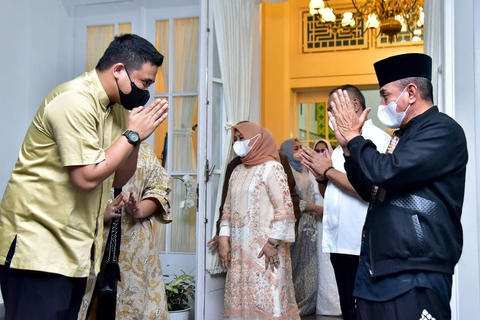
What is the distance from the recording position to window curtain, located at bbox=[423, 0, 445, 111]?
337 centimetres

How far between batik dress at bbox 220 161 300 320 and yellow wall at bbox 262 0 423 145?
3.25 metres

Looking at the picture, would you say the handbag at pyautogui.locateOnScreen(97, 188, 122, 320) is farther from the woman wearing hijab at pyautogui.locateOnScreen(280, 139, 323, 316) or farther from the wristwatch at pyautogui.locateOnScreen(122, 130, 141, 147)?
the woman wearing hijab at pyautogui.locateOnScreen(280, 139, 323, 316)

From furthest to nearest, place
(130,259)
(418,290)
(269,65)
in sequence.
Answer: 1. (269,65)
2. (130,259)
3. (418,290)

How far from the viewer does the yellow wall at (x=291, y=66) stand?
7.14m

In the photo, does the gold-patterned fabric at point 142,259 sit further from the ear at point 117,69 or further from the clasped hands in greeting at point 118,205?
the ear at point 117,69

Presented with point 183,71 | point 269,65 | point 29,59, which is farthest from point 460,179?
point 269,65

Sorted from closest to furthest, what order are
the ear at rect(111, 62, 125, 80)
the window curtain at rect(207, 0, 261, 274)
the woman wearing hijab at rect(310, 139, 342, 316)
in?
1. the ear at rect(111, 62, 125, 80)
2. the window curtain at rect(207, 0, 261, 274)
3. the woman wearing hijab at rect(310, 139, 342, 316)

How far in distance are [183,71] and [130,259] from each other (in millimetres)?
1911

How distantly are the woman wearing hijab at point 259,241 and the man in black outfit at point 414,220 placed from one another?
189 cm

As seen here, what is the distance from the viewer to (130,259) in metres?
3.03

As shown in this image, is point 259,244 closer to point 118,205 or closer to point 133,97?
point 118,205

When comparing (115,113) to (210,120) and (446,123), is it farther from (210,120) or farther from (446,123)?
(210,120)

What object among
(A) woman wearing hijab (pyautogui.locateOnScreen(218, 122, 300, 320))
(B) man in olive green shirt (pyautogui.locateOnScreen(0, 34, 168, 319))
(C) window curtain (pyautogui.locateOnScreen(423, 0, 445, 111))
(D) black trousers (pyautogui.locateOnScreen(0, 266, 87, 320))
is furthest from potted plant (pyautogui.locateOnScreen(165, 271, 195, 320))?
(D) black trousers (pyautogui.locateOnScreen(0, 266, 87, 320))

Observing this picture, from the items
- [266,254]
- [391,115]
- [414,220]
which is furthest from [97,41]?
[414,220]
